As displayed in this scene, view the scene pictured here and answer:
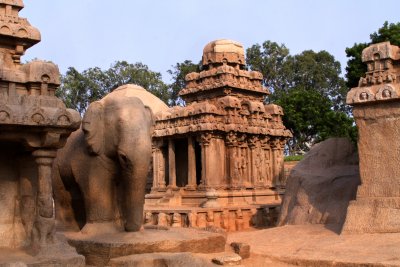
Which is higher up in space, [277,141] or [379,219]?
[277,141]

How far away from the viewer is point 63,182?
8.48m

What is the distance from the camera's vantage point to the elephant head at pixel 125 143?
24.7 ft

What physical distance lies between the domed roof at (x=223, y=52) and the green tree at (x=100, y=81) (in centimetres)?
2500

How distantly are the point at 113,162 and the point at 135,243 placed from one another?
5.11ft

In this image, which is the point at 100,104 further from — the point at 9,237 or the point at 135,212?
the point at 9,237

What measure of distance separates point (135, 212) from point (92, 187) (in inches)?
31.5

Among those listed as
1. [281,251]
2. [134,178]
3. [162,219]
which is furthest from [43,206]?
[162,219]

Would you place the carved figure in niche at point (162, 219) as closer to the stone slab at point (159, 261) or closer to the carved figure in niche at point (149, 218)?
the carved figure in niche at point (149, 218)

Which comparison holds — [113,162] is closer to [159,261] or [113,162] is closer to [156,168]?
[159,261]

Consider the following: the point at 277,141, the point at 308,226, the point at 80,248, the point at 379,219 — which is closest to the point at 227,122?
the point at 277,141

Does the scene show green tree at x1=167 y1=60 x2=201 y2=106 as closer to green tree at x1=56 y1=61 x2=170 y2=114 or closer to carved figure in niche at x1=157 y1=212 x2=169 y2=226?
green tree at x1=56 y1=61 x2=170 y2=114

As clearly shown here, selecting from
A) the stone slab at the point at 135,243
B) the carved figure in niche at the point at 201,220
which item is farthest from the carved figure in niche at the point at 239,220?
the stone slab at the point at 135,243

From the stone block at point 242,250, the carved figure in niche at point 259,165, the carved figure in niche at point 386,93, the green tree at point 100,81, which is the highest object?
the green tree at point 100,81

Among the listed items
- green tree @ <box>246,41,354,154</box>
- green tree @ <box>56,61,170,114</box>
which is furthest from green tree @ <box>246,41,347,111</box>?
green tree @ <box>56,61,170,114</box>
